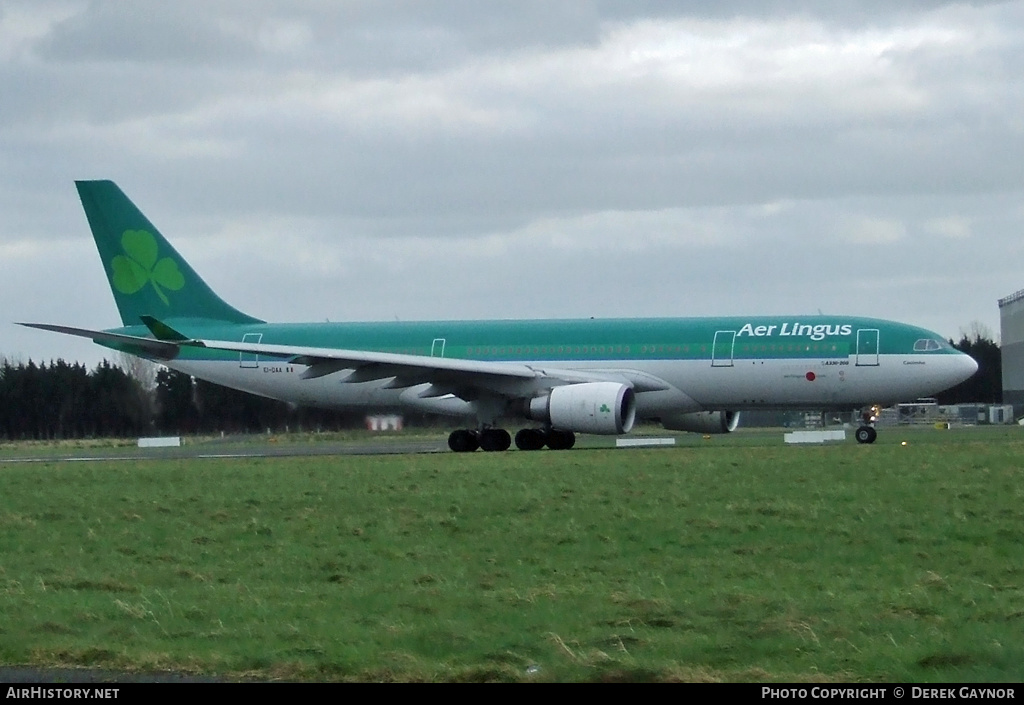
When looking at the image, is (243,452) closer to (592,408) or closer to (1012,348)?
(592,408)

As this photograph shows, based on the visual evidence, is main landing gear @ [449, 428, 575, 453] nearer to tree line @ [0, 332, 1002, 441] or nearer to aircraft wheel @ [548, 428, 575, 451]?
aircraft wheel @ [548, 428, 575, 451]

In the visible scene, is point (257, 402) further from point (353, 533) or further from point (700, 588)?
point (700, 588)

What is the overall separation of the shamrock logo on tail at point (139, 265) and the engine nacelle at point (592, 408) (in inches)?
542

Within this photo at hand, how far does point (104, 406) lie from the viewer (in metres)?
58.6

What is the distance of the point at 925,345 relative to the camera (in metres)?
36.8

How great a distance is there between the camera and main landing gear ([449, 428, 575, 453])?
38906mm

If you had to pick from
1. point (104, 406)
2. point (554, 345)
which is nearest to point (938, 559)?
point (554, 345)

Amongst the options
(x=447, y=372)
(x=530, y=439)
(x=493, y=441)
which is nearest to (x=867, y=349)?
(x=530, y=439)

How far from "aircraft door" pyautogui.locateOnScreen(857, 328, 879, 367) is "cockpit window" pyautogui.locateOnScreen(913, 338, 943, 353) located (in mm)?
980

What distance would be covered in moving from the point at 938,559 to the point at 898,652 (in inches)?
199

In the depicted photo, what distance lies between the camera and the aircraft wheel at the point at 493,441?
38.8 meters

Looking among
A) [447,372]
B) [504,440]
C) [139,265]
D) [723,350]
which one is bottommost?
[504,440]

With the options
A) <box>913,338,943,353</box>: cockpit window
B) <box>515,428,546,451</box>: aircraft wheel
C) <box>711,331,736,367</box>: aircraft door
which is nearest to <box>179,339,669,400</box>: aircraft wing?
<box>515,428,546,451</box>: aircraft wheel

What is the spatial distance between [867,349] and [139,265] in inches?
845
